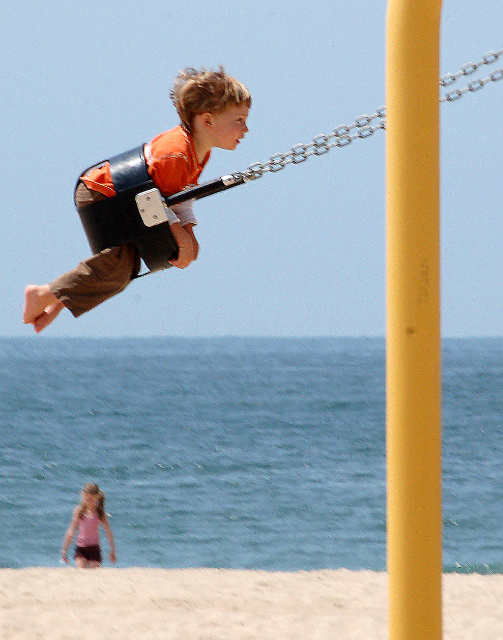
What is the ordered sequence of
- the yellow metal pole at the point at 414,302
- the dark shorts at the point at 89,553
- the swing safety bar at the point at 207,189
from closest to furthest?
the yellow metal pole at the point at 414,302 → the swing safety bar at the point at 207,189 → the dark shorts at the point at 89,553

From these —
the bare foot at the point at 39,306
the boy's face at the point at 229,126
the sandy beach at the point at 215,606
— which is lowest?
the sandy beach at the point at 215,606

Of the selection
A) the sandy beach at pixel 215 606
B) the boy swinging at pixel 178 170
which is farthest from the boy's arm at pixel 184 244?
the sandy beach at pixel 215 606

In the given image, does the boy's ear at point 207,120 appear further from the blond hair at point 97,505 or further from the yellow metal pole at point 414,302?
the blond hair at point 97,505

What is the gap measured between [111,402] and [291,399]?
826 centimetres

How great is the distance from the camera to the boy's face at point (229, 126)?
11.0ft

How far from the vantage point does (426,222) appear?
274 cm

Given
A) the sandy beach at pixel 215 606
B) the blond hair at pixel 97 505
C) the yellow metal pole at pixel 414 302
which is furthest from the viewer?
the blond hair at pixel 97 505

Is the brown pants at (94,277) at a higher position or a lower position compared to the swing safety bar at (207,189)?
lower

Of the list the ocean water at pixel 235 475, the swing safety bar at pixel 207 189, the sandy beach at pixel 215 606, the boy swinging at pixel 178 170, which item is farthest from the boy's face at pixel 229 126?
the ocean water at pixel 235 475

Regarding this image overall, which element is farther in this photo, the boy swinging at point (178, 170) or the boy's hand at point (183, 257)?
the boy's hand at point (183, 257)

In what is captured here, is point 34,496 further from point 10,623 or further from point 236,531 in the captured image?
point 10,623

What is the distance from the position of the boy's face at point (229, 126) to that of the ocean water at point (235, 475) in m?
12.6

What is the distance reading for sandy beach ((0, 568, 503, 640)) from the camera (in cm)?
748

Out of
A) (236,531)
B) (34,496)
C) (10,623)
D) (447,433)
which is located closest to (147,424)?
(447,433)
